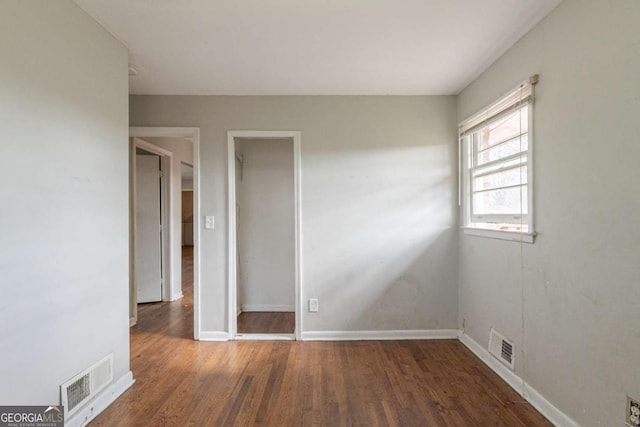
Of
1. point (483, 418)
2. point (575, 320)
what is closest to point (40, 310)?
point (483, 418)

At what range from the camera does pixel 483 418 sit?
1.91 metres

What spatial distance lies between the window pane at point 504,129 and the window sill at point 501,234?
0.70 metres

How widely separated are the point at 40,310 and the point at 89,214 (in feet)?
1.90

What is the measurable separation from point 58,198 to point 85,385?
3.58ft

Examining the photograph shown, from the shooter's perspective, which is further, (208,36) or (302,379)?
(302,379)

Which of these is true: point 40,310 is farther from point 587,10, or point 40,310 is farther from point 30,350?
point 587,10

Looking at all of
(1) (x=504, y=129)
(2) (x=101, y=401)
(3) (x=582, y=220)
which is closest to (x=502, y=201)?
(1) (x=504, y=129)

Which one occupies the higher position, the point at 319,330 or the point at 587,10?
the point at 587,10

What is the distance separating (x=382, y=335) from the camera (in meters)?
3.16

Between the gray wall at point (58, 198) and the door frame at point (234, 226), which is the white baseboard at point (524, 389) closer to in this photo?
the door frame at point (234, 226)

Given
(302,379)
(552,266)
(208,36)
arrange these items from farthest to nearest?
(302,379) → (208,36) → (552,266)

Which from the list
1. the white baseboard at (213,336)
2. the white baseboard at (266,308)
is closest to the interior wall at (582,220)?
the white baseboard at (213,336)

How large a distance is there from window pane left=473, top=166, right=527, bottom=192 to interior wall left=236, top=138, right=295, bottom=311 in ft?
7.29

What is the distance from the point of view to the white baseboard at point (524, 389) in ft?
5.94
